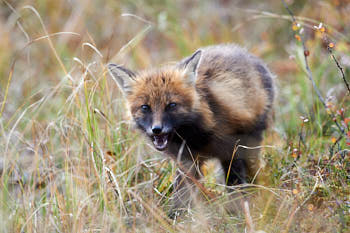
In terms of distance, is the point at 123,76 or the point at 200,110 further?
the point at 123,76

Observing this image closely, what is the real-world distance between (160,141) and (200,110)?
0.55m

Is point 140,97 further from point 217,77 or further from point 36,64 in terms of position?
point 36,64

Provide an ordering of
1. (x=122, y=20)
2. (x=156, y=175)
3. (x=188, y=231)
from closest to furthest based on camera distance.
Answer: (x=188, y=231), (x=156, y=175), (x=122, y=20)

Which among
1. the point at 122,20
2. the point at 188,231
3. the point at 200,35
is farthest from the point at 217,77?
the point at 122,20

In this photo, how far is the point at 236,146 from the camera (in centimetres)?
488

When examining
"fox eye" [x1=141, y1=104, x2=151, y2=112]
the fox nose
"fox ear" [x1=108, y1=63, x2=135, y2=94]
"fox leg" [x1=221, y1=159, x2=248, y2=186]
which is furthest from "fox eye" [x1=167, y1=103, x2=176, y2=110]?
"fox leg" [x1=221, y1=159, x2=248, y2=186]

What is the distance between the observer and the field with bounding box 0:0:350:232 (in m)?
3.81

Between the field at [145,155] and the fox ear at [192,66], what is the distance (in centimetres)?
74

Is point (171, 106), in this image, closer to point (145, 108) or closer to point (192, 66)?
point (145, 108)

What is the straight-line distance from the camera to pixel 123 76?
4891mm

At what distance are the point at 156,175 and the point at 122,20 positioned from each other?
5.84 m

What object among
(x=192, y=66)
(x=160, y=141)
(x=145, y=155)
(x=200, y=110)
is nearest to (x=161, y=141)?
(x=160, y=141)

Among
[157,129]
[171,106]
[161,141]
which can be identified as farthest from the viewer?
[171,106]

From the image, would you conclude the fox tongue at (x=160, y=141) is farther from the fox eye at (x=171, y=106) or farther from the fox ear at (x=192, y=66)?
the fox ear at (x=192, y=66)
